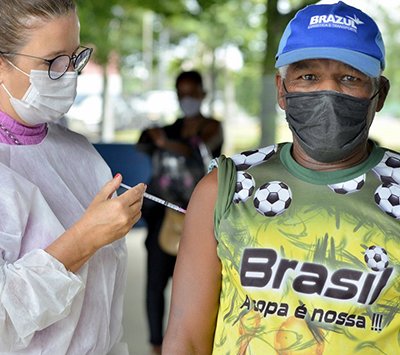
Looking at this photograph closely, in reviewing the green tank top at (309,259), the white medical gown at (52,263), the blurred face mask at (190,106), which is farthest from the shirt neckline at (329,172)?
the blurred face mask at (190,106)

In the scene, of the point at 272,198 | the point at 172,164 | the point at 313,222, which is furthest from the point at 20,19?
the point at 172,164

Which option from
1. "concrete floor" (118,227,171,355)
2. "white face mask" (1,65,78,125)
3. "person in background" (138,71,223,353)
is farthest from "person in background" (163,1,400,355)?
"person in background" (138,71,223,353)

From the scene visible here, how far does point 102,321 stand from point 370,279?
2.50 feet

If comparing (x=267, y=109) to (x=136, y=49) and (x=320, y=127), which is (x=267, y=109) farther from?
(x=136, y=49)

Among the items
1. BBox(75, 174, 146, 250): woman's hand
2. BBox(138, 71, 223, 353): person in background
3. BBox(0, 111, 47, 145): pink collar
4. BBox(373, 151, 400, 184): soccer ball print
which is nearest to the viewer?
BBox(373, 151, 400, 184): soccer ball print

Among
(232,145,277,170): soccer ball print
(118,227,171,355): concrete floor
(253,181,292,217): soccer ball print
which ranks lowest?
(118,227,171,355): concrete floor

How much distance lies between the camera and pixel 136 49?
2458cm

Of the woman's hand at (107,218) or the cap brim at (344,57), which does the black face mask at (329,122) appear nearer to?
the cap brim at (344,57)

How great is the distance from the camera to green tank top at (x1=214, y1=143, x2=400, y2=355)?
189cm

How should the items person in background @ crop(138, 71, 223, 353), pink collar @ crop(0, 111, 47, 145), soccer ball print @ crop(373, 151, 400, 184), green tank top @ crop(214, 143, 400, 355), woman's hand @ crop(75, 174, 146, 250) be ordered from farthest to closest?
person in background @ crop(138, 71, 223, 353)
pink collar @ crop(0, 111, 47, 145)
woman's hand @ crop(75, 174, 146, 250)
soccer ball print @ crop(373, 151, 400, 184)
green tank top @ crop(214, 143, 400, 355)

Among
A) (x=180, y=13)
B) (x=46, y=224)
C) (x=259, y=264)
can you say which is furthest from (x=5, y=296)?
(x=180, y=13)

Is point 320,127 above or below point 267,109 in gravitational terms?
above

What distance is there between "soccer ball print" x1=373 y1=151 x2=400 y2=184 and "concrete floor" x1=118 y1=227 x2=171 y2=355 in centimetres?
325

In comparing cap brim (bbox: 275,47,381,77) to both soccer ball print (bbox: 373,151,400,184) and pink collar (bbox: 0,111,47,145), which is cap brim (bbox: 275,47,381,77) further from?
pink collar (bbox: 0,111,47,145)
